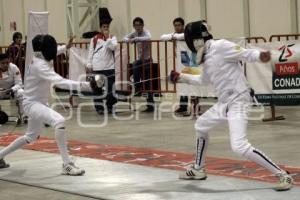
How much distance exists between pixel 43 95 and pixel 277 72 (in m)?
5.08

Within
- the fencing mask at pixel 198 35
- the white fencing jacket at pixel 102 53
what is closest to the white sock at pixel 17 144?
the fencing mask at pixel 198 35

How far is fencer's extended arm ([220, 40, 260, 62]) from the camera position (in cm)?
573

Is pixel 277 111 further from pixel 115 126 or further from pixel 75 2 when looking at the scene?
pixel 75 2

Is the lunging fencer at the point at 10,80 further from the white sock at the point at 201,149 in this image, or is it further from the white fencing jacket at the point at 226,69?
the white fencing jacket at the point at 226,69

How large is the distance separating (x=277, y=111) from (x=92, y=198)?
6636 mm

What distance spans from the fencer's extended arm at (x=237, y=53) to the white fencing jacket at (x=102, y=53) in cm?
646

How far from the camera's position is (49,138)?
32.2 feet

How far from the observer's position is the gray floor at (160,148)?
590 cm

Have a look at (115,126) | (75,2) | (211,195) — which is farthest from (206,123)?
(75,2)

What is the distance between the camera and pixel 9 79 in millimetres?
11273

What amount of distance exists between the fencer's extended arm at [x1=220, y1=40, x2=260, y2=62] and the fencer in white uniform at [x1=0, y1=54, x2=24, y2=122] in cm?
580

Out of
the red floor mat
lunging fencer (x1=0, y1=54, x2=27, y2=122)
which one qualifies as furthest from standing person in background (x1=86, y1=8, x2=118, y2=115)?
the red floor mat

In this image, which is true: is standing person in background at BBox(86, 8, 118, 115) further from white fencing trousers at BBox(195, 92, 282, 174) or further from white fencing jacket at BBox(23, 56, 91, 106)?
white fencing trousers at BBox(195, 92, 282, 174)

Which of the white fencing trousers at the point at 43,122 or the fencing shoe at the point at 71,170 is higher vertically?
the white fencing trousers at the point at 43,122
